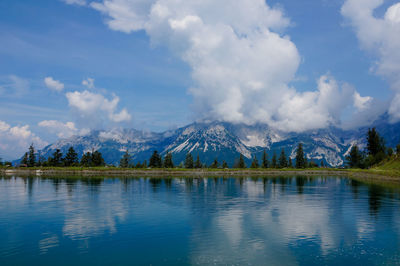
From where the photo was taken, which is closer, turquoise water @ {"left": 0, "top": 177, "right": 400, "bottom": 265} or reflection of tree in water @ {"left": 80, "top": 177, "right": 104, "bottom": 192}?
turquoise water @ {"left": 0, "top": 177, "right": 400, "bottom": 265}

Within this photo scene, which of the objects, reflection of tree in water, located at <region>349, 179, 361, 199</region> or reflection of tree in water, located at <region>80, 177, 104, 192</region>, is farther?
reflection of tree in water, located at <region>80, 177, 104, 192</region>

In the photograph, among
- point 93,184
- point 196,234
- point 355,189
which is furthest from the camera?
point 93,184

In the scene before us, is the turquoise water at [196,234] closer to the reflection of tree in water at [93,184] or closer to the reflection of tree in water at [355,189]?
the reflection of tree in water at [355,189]

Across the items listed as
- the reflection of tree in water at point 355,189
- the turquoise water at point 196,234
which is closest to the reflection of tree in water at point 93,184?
the turquoise water at point 196,234

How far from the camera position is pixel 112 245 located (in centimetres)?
3584

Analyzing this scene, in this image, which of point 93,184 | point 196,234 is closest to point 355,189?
point 196,234

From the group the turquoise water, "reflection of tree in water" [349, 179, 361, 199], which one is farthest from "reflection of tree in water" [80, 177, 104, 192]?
"reflection of tree in water" [349, 179, 361, 199]

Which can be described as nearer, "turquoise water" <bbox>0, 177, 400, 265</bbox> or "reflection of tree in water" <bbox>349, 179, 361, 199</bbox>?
"turquoise water" <bbox>0, 177, 400, 265</bbox>

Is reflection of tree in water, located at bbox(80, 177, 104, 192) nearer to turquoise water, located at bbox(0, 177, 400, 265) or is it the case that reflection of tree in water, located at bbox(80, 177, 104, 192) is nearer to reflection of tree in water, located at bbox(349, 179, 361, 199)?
turquoise water, located at bbox(0, 177, 400, 265)

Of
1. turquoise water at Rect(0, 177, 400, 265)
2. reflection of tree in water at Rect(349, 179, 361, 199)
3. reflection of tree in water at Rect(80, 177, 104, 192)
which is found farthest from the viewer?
reflection of tree in water at Rect(80, 177, 104, 192)

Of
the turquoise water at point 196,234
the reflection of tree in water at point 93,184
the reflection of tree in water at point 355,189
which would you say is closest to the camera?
the turquoise water at point 196,234

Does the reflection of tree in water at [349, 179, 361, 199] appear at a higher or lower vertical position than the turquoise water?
lower

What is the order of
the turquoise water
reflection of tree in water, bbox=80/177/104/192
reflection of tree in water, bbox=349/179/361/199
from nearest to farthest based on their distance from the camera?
the turquoise water < reflection of tree in water, bbox=349/179/361/199 < reflection of tree in water, bbox=80/177/104/192

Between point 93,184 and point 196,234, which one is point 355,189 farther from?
point 93,184
